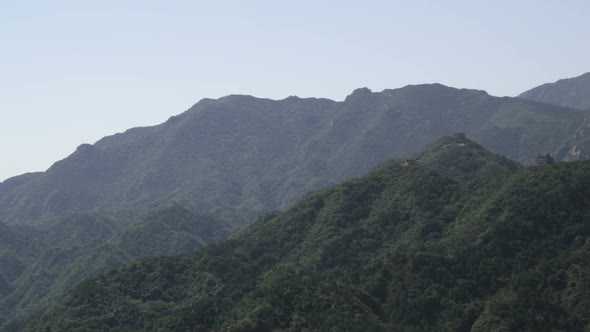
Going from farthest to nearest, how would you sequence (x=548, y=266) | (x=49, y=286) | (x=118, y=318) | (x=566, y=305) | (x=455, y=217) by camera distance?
(x=49, y=286) → (x=455, y=217) → (x=118, y=318) → (x=548, y=266) → (x=566, y=305)

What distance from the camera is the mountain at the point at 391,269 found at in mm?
82625

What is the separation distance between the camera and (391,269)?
316ft

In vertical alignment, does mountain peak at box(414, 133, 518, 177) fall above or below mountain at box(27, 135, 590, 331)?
above

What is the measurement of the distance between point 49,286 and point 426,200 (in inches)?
4373

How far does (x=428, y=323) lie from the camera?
86812 millimetres

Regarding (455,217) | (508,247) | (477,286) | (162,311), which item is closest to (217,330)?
(162,311)

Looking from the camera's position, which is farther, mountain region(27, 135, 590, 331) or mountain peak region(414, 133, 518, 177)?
mountain peak region(414, 133, 518, 177)

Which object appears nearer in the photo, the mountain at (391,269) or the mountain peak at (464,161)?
the mountain at (391,269)

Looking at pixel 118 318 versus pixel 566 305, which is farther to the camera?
pixel 118 318

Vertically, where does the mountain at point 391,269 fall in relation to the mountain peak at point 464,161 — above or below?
below

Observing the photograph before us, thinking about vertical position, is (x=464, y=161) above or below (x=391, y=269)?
above

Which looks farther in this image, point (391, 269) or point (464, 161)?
point (464, 161)

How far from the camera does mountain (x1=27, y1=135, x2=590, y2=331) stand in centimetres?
8262

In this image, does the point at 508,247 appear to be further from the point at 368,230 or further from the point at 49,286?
the point at 49,286
